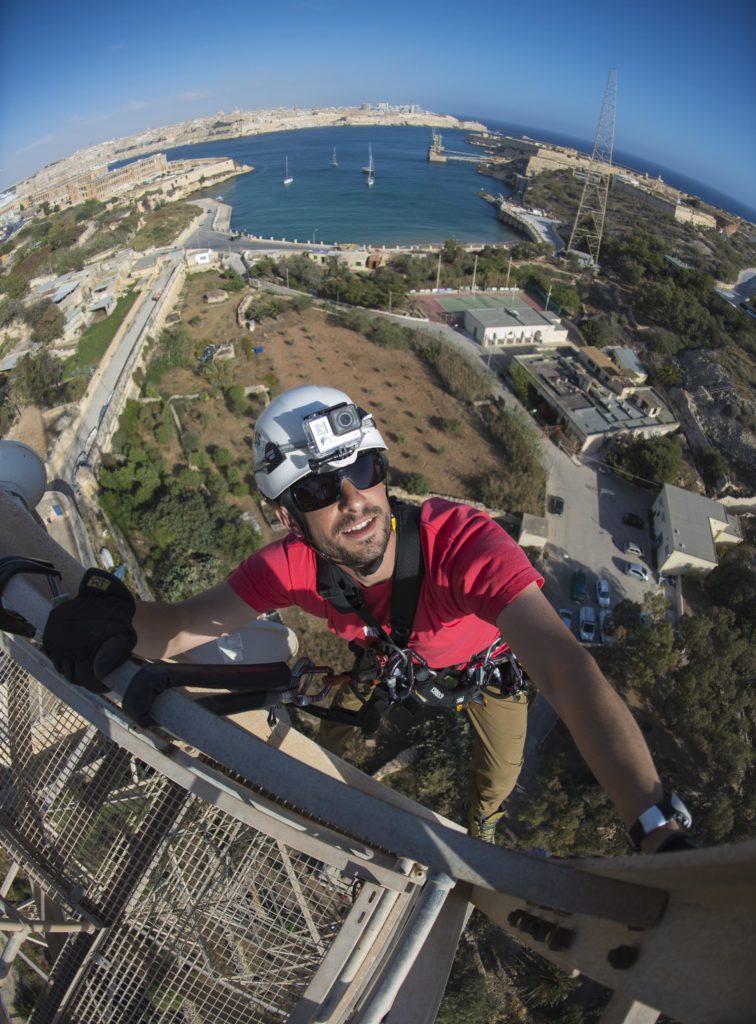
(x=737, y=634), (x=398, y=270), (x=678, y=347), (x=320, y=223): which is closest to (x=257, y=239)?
(x=320, y=223)

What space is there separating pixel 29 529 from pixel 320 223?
5096cm

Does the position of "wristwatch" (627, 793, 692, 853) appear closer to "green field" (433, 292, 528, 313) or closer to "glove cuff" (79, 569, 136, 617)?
A: "glove cuff" (79, 569, 136, 617)

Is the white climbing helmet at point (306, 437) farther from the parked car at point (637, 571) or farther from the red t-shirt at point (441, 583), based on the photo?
the parked car at point (637, 571)

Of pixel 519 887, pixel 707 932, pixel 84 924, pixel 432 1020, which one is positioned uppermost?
pixel 707 932

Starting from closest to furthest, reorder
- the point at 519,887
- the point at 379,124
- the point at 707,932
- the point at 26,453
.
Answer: the point at 707,932 < the point at 519,887 < the point at 26,453 < the point at 379,124

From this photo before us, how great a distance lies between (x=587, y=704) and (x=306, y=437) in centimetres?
137

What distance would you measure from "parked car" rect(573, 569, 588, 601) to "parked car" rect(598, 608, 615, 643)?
575 millimetres

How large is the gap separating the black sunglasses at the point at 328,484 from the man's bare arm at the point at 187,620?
0.55 m

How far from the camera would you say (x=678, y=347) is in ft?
77.7

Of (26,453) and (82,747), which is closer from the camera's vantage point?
(82,747)

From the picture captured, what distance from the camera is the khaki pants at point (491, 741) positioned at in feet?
9.04

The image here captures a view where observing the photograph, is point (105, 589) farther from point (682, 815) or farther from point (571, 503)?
point (571, 503)

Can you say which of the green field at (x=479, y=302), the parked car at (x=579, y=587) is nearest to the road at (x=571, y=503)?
the parked car at (x=579, y=587)

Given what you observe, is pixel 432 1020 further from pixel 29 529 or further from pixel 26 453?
pixel 26 453
